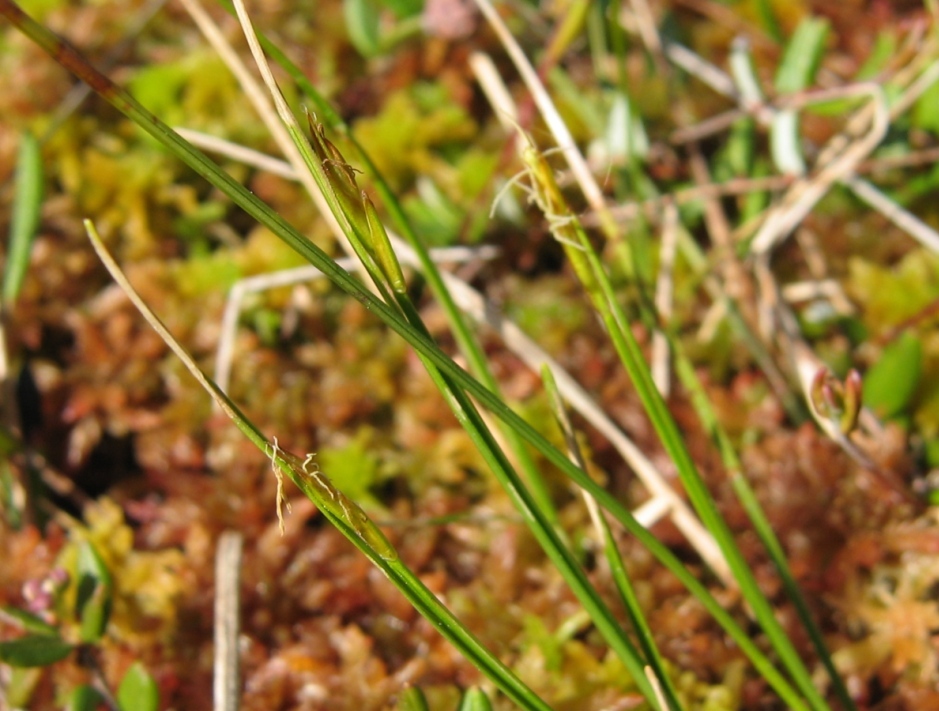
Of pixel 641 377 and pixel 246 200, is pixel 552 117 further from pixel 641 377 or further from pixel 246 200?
pixel 246 200

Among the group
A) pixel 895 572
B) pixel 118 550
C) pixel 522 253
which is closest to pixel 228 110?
pixel 522 253

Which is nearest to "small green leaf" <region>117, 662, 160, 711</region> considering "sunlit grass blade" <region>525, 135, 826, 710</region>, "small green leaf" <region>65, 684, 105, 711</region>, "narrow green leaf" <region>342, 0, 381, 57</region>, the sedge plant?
"small green leaf" <region>65, 684, 105, 711</region>

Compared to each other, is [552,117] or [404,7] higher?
[404,7]

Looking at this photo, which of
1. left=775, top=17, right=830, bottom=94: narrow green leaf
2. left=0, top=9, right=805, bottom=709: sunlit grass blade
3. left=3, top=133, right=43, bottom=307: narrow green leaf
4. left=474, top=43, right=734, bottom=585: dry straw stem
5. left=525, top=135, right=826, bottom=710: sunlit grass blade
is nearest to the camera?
left=0, top=9, right=805, bottom=709: sunlit grass blade

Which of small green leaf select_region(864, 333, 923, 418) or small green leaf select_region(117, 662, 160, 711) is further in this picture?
small green leaf select_region(864, 333, 923, 418)

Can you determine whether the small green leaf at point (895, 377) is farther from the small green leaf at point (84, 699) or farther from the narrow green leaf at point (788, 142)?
the small green leaf at point (84, 699)

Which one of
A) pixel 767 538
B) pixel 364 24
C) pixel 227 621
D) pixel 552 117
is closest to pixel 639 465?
pixel 767 538

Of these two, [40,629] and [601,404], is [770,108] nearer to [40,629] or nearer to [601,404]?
[601,404]

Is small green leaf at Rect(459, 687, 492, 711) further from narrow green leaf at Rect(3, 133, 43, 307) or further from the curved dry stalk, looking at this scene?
narrow green leaf at Rect(3, 133, 43, 307)
